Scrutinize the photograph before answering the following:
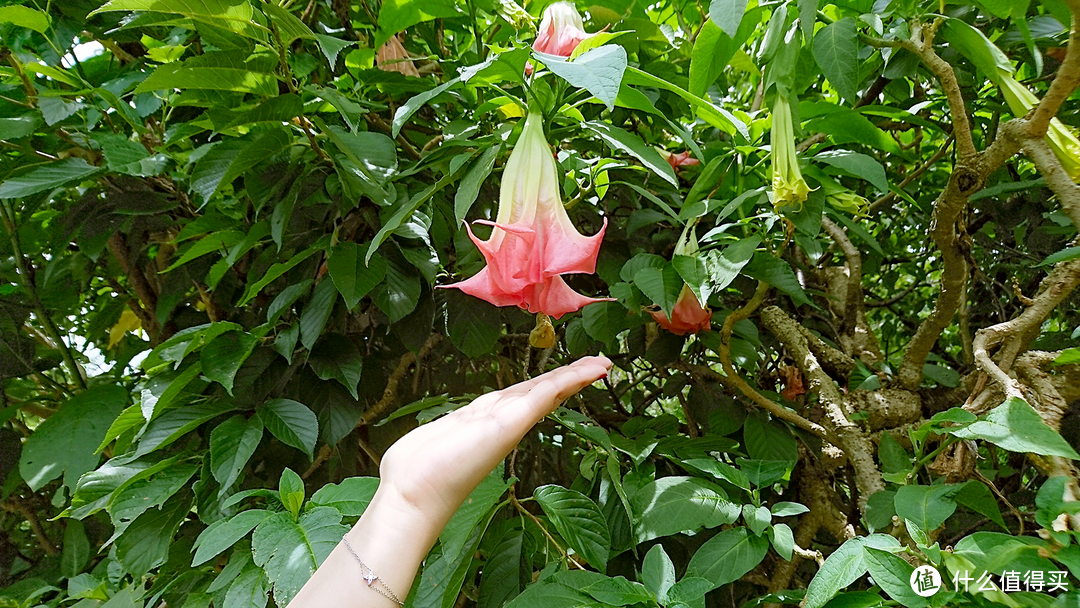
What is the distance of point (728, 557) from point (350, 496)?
0.40 meters

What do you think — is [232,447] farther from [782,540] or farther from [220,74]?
[782,540]

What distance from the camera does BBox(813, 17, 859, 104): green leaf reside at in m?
0.67

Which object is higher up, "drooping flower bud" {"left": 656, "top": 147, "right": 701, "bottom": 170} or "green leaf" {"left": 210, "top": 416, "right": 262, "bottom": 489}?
"drooping flower bud" {"left": 656, "top": 147, "right": 701, "bottom": 170}

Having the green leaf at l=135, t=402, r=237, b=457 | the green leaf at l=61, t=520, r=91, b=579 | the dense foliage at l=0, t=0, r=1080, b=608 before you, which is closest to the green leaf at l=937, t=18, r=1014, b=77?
the dense foliage at l=0, t=0, r=1080, b=608

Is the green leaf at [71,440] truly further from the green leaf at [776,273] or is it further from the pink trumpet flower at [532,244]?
the green leaf at [776,273]

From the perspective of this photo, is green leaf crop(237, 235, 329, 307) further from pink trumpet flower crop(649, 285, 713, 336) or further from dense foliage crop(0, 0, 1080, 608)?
pink trumpet flower crop(649, 285, 713, 336)

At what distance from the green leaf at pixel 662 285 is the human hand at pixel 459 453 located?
0.18 metres

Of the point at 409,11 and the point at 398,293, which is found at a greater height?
the point at 409,11

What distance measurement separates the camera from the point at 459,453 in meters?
0.57

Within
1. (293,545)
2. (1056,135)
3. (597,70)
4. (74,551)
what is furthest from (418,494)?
(74,551)

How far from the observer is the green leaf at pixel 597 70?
506 millimetres

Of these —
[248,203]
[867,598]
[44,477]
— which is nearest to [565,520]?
[867,598]

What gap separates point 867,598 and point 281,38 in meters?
A: 0.81

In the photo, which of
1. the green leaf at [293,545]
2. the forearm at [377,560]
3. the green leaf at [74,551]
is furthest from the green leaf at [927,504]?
the green leaf at [74,551]
